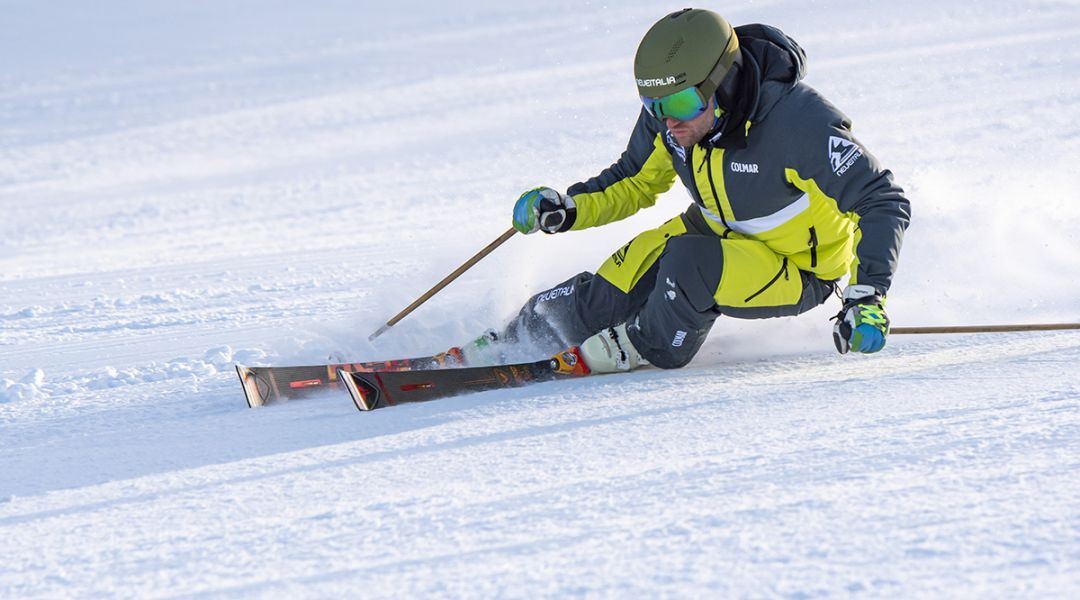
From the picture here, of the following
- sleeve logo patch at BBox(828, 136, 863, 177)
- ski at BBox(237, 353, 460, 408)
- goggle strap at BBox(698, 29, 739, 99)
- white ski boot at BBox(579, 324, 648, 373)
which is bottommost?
white ski boot at BBox(579, 324, 648, 373)

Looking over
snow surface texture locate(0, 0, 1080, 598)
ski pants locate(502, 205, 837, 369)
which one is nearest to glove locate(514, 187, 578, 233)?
ski pants locate(502, 205, 837, 369)

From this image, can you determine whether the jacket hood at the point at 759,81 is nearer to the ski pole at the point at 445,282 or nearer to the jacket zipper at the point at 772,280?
the jacket zipper at the point at 772,280

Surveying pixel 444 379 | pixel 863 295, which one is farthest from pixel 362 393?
pixel 863 295

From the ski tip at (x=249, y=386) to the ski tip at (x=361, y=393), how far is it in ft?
1.46

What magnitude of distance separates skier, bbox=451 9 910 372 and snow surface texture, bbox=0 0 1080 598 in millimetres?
228

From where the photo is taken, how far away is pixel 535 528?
97.7 inches

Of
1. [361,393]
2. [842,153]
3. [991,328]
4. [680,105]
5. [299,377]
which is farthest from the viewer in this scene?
[299,377]

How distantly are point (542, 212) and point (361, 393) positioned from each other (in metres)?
0.98

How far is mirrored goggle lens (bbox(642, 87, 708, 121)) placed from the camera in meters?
3.59

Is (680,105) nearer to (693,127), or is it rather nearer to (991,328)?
(693,127)

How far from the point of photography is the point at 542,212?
427 centimetres

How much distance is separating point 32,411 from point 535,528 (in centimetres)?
250

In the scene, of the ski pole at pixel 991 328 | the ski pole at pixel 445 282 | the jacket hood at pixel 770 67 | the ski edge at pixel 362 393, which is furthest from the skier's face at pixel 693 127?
the ski edge at pixel 362 393

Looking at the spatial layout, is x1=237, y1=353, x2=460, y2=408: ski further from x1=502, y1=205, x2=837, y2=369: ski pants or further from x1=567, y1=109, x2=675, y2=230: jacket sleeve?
x1=567, y1=109, x2=675, y2=230: jacket sleeve
